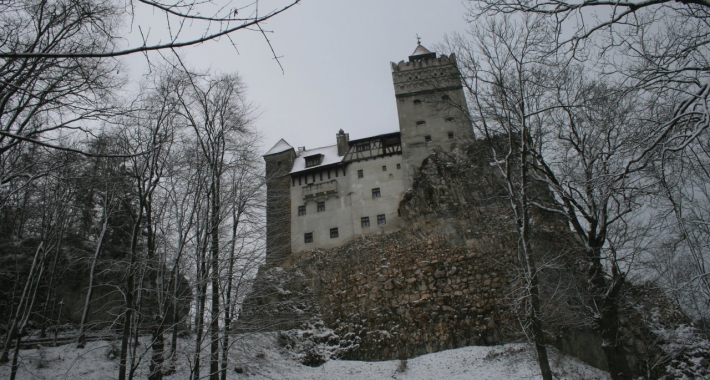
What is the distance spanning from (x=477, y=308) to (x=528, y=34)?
15.2 m

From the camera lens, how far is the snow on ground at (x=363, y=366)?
13203mm

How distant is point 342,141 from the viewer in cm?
3419

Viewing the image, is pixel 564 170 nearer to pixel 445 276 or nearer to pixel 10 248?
pixel 445 276

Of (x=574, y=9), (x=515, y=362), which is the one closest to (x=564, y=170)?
(x=574, y=9)

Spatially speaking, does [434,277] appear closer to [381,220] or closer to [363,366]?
[363,366]

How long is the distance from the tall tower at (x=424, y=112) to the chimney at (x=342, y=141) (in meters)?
5.14

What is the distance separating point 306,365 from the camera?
2042 centimetres

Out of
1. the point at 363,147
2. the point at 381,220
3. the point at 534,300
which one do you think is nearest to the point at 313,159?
the point at 363,147

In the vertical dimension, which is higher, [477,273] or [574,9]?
[574,9]

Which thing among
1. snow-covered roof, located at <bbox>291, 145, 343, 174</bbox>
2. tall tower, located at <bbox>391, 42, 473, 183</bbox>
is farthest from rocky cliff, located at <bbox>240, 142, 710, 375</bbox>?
snow-covered roof, located at <bbox>291, 145, 343, 174</bbox>

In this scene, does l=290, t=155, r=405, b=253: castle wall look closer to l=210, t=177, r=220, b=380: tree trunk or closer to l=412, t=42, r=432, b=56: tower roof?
l=412, t=42, r=432, b=56: tower roof

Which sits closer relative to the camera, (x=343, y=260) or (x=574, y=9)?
(x=574, y=9)

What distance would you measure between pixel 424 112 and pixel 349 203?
9.76 m

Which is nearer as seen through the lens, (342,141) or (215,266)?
(215,266)
